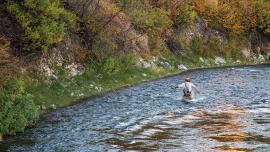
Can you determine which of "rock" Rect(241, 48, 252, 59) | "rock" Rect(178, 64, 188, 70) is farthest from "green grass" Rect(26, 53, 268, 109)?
"rock" Rect(241, 48, 252, 59)

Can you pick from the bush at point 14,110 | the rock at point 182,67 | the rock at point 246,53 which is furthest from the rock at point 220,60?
the bush at point 14,110

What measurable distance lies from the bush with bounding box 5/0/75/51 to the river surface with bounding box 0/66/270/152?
6287mm

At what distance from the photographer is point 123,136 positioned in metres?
28.9

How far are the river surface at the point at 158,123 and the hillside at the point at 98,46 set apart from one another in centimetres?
234

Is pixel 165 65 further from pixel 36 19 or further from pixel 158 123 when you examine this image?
pixel 158 123

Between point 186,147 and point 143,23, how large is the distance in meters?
37.3

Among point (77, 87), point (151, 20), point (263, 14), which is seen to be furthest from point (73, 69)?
point (263, 14)

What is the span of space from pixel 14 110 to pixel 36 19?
9406 millimetres

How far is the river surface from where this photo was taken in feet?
87.4

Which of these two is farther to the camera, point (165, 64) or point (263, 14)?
point (263, 14)

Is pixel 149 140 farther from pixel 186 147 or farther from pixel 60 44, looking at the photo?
pixel 60 44

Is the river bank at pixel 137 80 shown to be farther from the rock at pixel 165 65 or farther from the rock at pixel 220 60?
the rock at pixel 220 60

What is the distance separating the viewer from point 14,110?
3130 centimetres

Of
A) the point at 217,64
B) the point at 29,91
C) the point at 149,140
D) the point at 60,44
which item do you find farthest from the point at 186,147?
the point at 217,64
